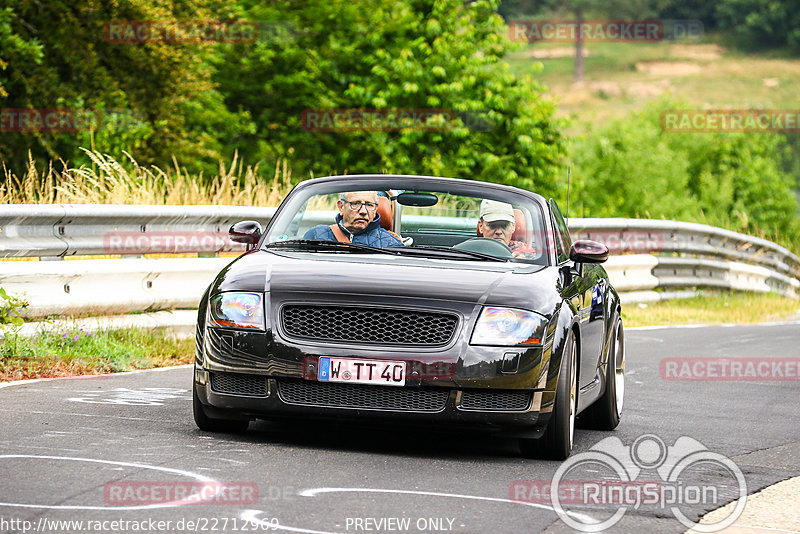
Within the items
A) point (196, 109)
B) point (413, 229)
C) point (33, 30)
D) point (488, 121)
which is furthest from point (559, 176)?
point (413, 229)

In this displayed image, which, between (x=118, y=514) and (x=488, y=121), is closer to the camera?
(x=118, y=514)

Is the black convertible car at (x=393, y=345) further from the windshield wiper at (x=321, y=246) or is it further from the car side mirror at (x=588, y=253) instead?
the car side mirror at (x=588, y=253)

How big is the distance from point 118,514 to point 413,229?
3.63 metres

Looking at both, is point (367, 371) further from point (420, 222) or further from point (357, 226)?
point (420, 222)

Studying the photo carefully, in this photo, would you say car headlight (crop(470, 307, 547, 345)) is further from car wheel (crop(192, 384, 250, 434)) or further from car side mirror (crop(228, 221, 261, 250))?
car side mirror (crop(228, 221, 261, 250))

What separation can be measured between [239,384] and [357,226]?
158 cm

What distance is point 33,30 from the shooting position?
82.3 ft

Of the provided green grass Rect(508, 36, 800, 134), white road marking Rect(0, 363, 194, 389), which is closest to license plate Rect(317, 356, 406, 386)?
white road marking Rect(0, 363, 194, 389)

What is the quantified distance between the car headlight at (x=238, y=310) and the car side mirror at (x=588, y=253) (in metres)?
2.03

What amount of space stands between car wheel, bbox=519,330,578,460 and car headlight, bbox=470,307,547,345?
0.80ft

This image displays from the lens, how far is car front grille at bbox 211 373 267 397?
6.70 m

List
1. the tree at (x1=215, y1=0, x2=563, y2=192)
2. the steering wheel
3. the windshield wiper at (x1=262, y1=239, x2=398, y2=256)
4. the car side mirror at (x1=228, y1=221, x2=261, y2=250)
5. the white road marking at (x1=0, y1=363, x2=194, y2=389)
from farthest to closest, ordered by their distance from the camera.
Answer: the tree at (x1=215, y1=0, x2=563, y2=192)
the white road marking at (x1=0, y1=363, x2=194, y2=389)
the car side mirror at (x1=228, y1=221, x2=261, y2=250)
the steering wheel
the windshield wiper at (x1=262, y1=239, x2=398, y2=256)

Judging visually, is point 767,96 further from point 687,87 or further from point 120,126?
point 120,126

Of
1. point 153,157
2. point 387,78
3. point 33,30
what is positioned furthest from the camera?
point 387,78
